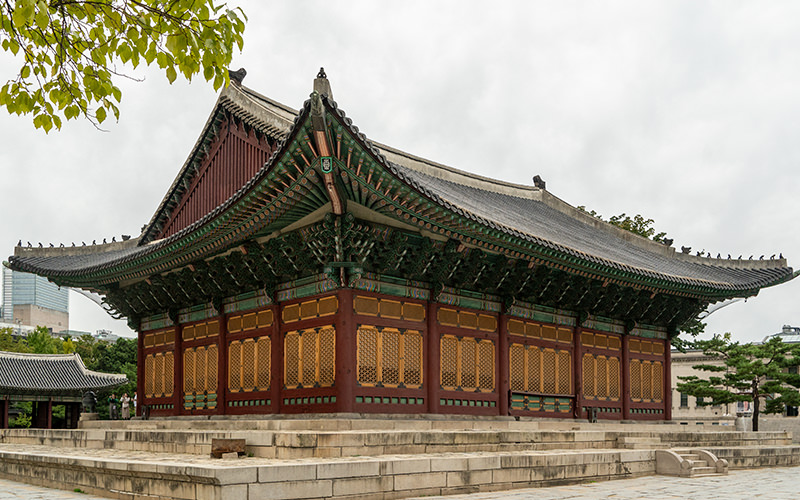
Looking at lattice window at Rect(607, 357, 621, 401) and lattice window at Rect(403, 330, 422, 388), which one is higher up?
lattice window at Rect(403, 330, 422, 388)

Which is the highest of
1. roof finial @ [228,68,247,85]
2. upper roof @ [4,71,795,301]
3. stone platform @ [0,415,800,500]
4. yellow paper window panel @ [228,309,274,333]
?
roof finial @ [228,68,247,85]

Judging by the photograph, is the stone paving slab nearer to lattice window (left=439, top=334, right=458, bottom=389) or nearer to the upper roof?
lattice window (left=439, top=334, right=458, bottom=389)

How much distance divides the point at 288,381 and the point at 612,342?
438 inches

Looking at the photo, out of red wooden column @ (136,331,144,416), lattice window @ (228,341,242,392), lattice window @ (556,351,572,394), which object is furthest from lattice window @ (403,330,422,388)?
red wooden column @ (136,331,144,416)

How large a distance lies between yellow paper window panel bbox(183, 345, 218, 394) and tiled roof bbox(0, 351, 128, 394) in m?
23.3

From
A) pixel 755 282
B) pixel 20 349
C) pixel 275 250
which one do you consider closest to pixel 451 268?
pixel 275 250

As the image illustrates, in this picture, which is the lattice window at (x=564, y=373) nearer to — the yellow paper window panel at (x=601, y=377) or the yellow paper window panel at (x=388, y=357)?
the yellow paper window panel at (x=601, y=377)

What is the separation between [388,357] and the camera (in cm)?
1905

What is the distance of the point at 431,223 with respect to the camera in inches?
692

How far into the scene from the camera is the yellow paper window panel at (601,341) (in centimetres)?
2488

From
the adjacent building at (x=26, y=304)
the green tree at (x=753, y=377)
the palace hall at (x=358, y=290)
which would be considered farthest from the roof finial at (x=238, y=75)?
the adjacent building at (x=26, y=304)

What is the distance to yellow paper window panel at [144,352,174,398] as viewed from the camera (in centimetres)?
2514

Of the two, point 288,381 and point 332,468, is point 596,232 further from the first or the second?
point 332,468

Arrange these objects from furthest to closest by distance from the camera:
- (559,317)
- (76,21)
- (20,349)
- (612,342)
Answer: (20,349) → (612,342) → (559,317) → (76,21)
